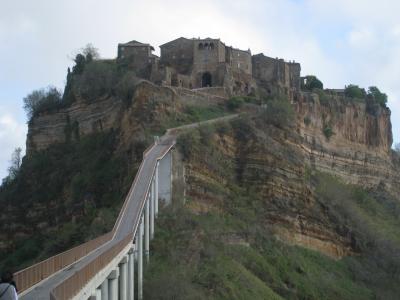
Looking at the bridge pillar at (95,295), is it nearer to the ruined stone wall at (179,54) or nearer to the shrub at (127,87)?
the shrub at (127,87)

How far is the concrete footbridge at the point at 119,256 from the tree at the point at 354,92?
96.6ft

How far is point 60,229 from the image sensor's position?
5694cm

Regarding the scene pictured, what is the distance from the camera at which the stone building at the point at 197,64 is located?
70.0 metres

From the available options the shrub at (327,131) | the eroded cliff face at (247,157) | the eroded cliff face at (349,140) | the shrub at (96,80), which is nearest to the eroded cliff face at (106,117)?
the eroded cliff face at (247,157)

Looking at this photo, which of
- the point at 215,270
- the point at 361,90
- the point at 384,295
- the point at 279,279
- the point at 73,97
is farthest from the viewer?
the point at 361,90

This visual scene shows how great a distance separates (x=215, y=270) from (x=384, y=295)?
17936 mm

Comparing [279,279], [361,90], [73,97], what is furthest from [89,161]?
[361,90]

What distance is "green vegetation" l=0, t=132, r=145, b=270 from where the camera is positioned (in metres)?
52.5

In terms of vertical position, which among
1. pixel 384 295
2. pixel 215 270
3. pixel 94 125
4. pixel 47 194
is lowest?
pixel 384 295

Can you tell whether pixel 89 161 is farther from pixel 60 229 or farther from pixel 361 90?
pixel 361 90

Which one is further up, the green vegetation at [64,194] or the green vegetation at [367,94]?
the green vegetation at [367,94]

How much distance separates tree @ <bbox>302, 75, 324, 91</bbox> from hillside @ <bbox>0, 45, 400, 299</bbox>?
8590 mm

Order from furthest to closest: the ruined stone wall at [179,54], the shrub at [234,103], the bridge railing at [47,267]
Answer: the ruined stone wall at [179,54] → the shrub at [234,103] → the bridge railing at [47,267]

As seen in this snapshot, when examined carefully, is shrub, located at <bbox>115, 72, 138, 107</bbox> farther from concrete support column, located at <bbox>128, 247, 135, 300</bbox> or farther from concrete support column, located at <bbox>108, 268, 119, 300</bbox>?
concrete support column, located at <bbox>108, 268, 119, 300</bbox>
